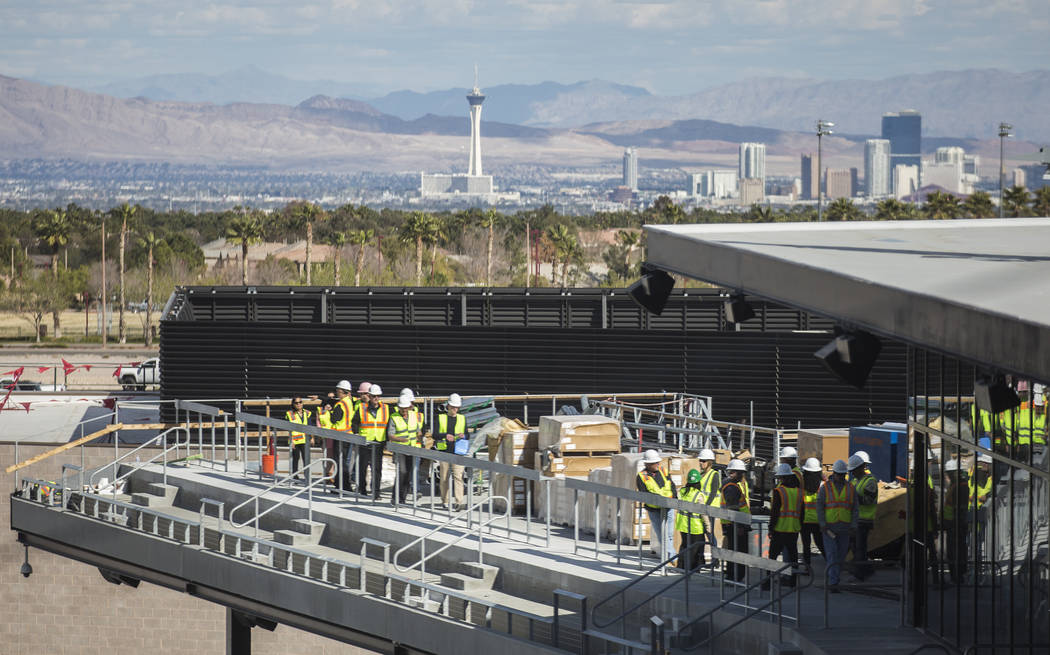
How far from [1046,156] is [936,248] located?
3.59 m

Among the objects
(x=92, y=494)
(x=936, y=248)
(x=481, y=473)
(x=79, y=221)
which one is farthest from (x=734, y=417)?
(x=79, y=221)

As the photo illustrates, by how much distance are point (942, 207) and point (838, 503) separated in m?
92.0

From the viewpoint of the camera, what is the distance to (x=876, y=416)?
33.6m

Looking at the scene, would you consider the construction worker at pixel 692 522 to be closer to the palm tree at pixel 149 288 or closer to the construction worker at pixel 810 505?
the construction worker at pixel 810 505

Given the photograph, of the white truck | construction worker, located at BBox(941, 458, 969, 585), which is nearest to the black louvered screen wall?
the white truck

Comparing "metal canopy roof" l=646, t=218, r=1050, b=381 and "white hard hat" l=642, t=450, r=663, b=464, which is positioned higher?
"metal canopy roof" l=646, t=218, r=1050, b=381

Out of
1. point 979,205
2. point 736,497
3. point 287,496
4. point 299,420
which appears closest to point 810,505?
point 736,497

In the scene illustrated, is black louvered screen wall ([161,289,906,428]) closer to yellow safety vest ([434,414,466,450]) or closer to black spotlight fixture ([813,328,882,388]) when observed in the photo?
yellow safety vest ([434,414,466,450])

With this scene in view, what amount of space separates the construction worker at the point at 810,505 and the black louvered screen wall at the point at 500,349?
16.8 meters

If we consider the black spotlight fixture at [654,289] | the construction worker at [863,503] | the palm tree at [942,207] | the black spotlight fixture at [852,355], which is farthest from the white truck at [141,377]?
the palm tree at [942,207]

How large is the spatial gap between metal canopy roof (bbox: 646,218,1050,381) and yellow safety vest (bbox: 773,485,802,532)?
259 cm

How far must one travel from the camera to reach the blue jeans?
53.9 feet

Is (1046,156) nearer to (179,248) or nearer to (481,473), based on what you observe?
(481,473)

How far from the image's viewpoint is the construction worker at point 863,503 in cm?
1645
